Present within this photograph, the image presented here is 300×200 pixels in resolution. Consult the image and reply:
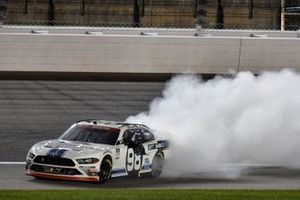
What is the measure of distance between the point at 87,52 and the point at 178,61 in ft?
7.61

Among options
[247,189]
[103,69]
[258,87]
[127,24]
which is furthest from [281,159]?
[127,24]

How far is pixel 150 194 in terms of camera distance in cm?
1148

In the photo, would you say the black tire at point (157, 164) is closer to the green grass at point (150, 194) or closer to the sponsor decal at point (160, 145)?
the sponsor decal at point (160, 145)

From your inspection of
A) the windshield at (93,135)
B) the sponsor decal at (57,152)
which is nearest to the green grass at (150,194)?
the sponsor decal at (57,152)

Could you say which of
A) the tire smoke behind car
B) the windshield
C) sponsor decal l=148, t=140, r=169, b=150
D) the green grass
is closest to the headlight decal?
the windshield

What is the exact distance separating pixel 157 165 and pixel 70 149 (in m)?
2.05

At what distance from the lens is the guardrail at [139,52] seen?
64.1 ft

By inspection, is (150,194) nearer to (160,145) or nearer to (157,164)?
(157,164)

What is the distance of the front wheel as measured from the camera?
1480 cm

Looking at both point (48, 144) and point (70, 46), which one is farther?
point (70, 46)

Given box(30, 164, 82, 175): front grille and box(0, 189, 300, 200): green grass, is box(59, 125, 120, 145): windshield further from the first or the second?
box(0, 189, 300, 200): green grass

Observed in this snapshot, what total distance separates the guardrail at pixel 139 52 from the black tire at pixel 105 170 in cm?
641

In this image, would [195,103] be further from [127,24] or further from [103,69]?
[127,24]

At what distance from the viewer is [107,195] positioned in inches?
441
